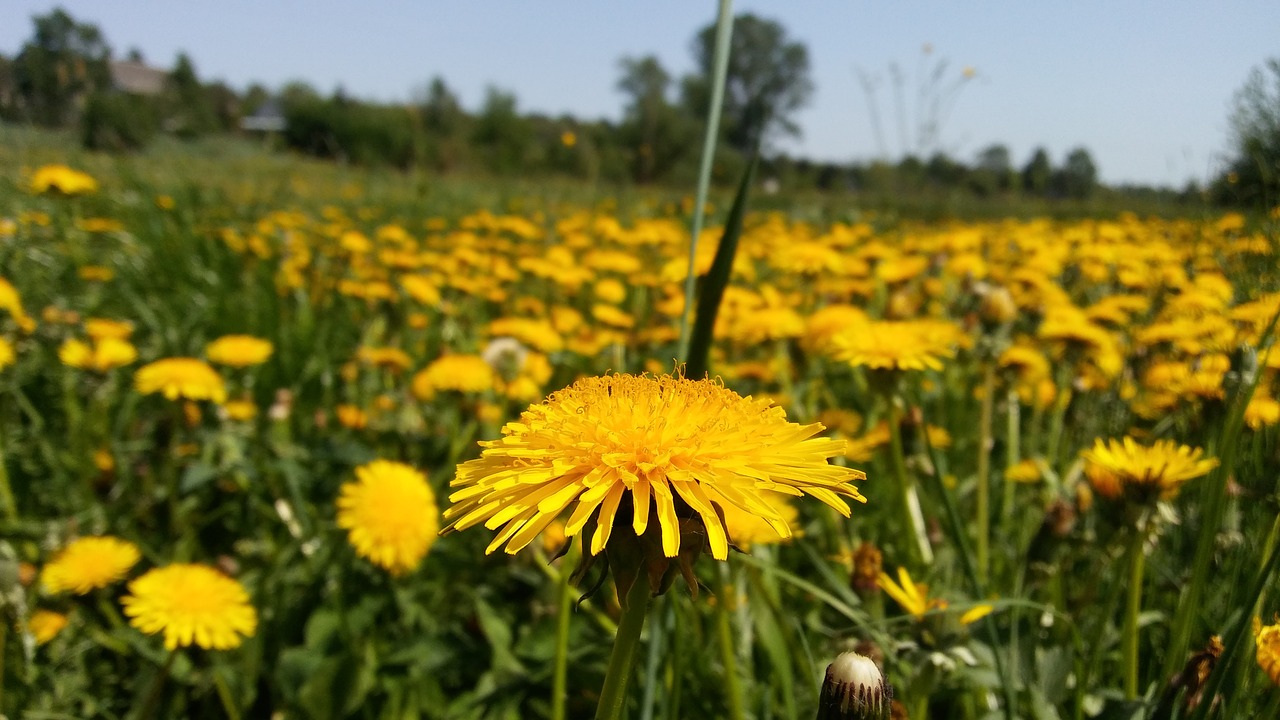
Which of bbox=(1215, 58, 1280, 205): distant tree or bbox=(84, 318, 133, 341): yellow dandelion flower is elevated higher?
bbox=(1215, 58, 1280, 205): distant tree

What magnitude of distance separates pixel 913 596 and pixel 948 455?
3.96ft

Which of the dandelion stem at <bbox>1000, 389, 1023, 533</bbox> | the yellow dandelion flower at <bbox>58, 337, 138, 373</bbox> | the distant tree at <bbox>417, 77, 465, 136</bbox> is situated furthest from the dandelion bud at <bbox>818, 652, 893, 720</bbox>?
the distant tree at <bbox>417, 77, 465, 136</bbox>

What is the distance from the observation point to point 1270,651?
0.70 meters

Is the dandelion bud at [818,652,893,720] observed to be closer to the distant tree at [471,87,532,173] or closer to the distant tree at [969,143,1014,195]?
the distant tree at [969,143,1014,195]

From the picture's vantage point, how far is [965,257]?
2.74 metres

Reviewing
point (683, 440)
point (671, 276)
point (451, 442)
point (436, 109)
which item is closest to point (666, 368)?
point (671, 276)

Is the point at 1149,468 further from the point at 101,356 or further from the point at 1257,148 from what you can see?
the point at 101,356

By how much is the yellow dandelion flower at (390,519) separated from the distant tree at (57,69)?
3.07m

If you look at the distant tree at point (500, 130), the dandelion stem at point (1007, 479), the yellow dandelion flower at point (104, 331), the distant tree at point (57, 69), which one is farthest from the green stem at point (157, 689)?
the distant tree at point (500, 130)

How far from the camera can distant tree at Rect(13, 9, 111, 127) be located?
3.31 metres

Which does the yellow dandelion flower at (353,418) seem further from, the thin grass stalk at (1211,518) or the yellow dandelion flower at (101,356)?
the thin grass stalk at (1211,518)

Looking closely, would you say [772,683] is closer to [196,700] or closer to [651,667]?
[651,667]

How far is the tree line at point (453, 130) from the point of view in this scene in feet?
11.2

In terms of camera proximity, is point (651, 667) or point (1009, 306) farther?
point (1009, 306)
